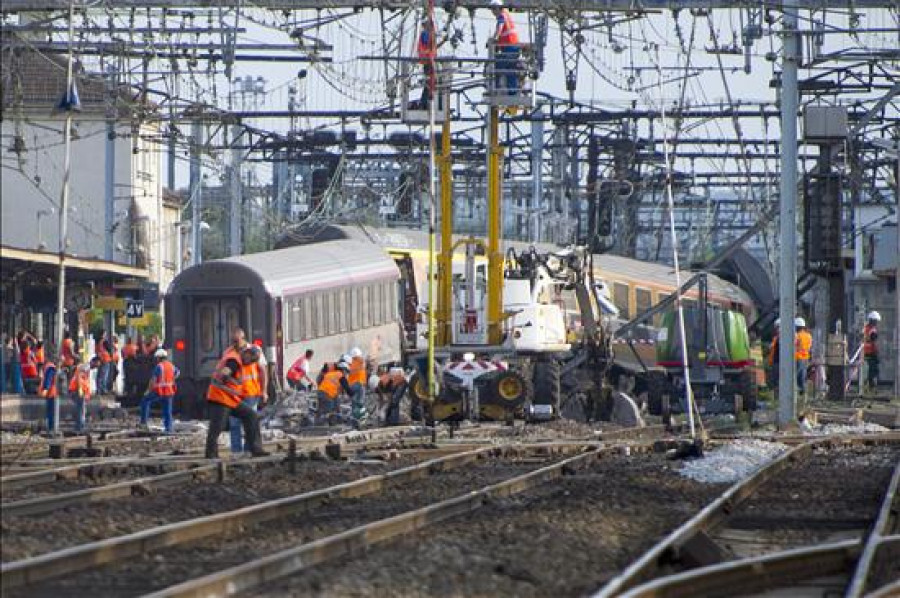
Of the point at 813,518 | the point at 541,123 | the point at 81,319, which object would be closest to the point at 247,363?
the point at 813,518

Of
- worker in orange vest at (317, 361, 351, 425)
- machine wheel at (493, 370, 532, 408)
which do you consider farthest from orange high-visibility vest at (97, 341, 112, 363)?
machine wheel at (493, 370, 532, 408)

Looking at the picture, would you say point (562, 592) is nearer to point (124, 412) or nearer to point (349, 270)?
point (124, 412)

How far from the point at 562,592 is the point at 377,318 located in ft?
118

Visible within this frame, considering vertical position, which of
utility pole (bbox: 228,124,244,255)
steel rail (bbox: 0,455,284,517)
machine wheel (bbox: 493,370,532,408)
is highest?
utility pole (bbox: 228,124,244,255)

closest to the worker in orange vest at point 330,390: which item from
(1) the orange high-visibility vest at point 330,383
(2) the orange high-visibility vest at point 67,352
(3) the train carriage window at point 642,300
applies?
(1) the orange high-visibility vest at point 330,383

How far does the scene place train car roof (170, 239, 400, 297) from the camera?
1646 inches

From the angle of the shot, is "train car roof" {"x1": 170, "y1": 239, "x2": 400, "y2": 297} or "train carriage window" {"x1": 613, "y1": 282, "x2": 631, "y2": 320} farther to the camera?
"train carriage window" {"x1": 613, "y1": 282, "x2": 631, "y2": 320}

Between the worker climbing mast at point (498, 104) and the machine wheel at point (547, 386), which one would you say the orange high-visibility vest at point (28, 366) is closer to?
the worker climbing mast at point (498, 104)

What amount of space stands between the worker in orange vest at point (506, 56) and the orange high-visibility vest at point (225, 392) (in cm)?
1312

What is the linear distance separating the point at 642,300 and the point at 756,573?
44.9m

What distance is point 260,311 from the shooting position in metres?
41.4

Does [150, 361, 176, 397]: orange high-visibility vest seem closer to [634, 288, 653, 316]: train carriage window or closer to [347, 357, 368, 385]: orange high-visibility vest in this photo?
[347, 357, 368, 385]: orange high-visibility vest

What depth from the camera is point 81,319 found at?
49719 millimetres

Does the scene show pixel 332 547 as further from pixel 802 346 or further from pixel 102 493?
pixel 802 346
